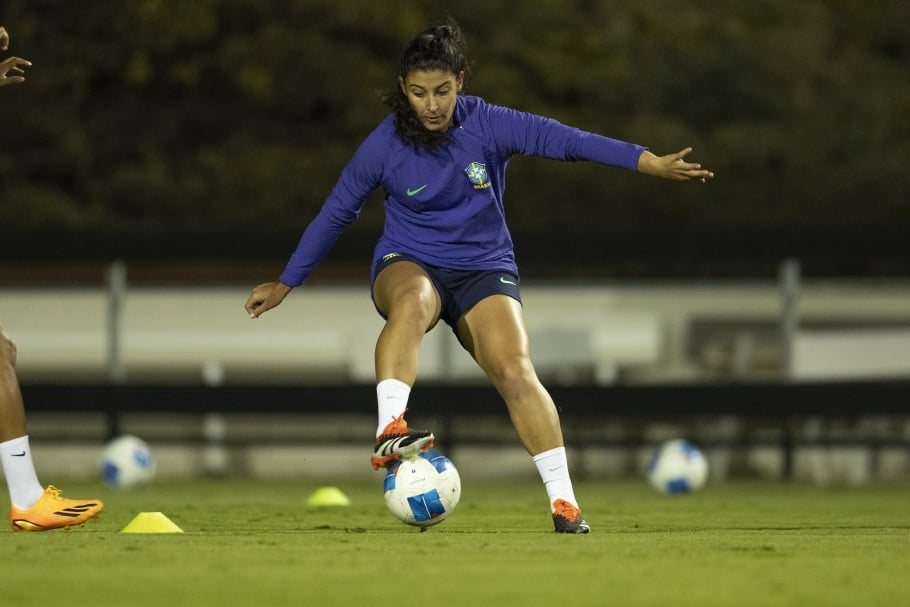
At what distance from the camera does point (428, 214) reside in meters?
6.70

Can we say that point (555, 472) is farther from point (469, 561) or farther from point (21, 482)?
point (21, 482)

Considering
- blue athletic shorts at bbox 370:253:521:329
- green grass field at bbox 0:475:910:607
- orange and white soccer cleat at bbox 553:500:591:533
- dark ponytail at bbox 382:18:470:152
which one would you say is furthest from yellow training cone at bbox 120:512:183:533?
dark ponytail at bbox 382:18:470:152

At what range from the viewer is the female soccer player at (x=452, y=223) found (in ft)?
21.2

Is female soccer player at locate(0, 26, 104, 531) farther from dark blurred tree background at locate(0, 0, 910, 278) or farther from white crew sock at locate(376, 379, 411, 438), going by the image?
dark blurred tree background at locate(0, 0, 910, 278)

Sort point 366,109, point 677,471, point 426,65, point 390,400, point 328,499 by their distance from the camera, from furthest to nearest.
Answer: point 366,109
point 677,471
point 328,499
point 426,65
point 390,400

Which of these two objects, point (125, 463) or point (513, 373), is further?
point (125, 463)

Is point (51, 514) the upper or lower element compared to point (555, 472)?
lower

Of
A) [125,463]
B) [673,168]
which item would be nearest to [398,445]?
[673,168]

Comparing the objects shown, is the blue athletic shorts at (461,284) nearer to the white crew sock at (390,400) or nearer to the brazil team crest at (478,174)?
the brazil team crest at (478,174)

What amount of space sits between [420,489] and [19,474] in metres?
1.59

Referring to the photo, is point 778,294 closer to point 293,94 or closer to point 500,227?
point 500,227

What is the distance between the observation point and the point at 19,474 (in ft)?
21.6

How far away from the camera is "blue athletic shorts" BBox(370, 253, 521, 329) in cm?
670

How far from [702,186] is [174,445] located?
16.1 meters
